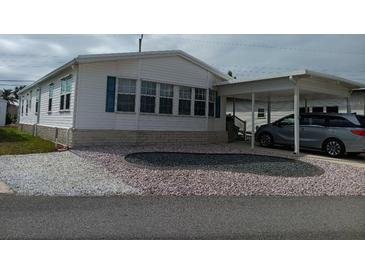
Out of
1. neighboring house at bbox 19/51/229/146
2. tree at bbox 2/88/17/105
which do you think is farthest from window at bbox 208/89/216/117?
tree at bbox 2/88/17/105

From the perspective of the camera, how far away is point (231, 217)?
189 inches

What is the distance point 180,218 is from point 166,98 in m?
9.51

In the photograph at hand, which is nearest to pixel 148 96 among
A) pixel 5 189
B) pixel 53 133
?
pixel 53 133

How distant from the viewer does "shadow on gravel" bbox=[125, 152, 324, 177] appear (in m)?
8.42

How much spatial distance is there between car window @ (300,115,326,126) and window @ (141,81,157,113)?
6.65 meters

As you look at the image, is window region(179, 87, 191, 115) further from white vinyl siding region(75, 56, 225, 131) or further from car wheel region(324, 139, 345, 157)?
car wheel region(324, 139, 345, 157)

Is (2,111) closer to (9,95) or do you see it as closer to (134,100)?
(134,100)

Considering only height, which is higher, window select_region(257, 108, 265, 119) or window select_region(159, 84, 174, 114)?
window select_region(257, 108, 265, 119)

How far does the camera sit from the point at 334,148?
37.7 ft

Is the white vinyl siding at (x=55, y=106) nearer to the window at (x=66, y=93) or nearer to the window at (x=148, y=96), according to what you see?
the window at (x=66, y=93)

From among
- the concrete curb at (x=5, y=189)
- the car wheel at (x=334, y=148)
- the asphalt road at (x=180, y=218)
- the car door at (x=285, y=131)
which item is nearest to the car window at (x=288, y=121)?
the car door at (x=285, y=131)

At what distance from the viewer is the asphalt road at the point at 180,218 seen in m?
4.05

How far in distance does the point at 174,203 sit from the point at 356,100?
647 inches

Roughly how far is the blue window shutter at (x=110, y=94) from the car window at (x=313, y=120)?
8.18 meters
